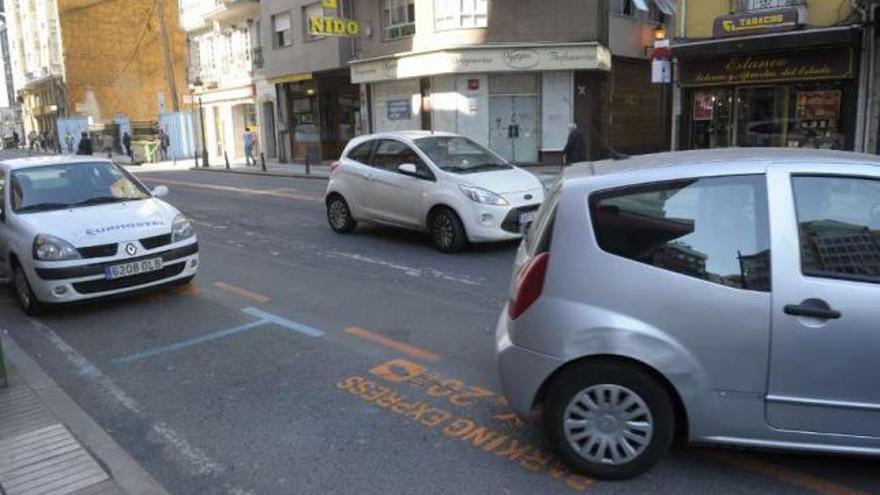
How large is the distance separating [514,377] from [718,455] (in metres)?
1.18

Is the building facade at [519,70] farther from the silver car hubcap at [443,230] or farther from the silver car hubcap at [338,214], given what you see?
the silver car hubcap at [443,230]


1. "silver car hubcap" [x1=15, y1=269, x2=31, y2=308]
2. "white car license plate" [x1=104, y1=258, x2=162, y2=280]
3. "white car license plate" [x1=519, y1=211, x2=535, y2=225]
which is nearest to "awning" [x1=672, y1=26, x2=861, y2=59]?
"white car license plate" [x1=519, y1=211, x2=535, y2=225]

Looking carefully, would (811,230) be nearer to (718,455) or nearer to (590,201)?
(590,201)

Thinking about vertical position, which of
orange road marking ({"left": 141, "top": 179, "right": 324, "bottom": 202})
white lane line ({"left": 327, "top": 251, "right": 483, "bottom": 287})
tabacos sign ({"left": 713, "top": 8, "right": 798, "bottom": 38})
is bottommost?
A: white lane line ({"left": 327, "top": 251, "right": 483, "bottom": 287})

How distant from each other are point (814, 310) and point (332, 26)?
24878mm

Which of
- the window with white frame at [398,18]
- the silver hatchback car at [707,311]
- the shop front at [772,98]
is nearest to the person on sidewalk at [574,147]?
the shop front at [772,98]

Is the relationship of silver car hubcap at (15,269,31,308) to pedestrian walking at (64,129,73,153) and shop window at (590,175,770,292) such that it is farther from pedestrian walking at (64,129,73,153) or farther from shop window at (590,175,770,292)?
pedestrian walking at (64,129,73,153)

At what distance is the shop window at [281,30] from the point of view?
3142 cm

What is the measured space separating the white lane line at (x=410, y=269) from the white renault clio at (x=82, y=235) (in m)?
2.36

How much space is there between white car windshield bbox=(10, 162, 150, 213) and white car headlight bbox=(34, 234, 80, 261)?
74 centimetres

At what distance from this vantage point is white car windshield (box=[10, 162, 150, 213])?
7516mm

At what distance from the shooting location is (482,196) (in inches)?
364

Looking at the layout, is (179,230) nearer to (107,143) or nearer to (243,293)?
(243,293)

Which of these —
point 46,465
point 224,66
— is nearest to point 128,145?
point 224,66
